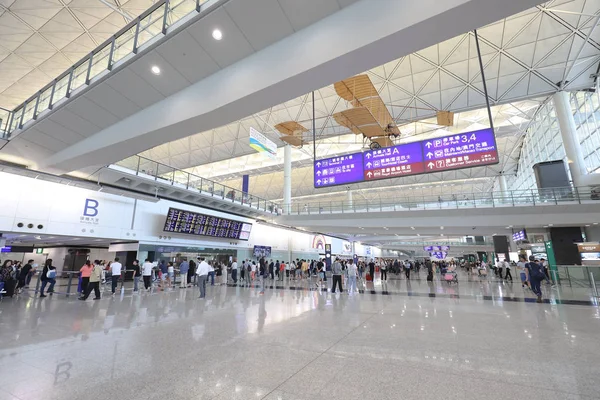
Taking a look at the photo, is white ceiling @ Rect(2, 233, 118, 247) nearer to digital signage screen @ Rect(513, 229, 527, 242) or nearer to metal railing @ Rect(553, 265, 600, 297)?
metal railing @ Rect(553, 265, 600, 297)

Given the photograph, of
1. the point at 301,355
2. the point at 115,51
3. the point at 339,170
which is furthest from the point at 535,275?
the point at 115,51

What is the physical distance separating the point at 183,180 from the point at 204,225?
3823 mm

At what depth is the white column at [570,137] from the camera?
65.5 feet

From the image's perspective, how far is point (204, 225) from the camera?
1988 cm

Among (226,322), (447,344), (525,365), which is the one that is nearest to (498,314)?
(447,344)

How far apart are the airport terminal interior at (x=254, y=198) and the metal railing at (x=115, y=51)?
7 cm

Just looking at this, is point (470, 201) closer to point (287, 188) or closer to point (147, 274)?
point (287, 188)

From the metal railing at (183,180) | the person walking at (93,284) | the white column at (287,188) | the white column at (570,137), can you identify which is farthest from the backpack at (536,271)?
the white column at (287,188)

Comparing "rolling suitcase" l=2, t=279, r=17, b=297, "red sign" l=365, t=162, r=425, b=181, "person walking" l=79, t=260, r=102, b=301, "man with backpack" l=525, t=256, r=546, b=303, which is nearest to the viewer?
"red sign" l=365, t=162, r=425, b=181

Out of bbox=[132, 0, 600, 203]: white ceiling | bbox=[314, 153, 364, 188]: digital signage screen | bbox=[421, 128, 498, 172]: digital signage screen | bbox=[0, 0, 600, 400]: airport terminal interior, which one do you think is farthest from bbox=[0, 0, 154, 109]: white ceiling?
bbox=[421, 128, 498, 172]: digital signage screen

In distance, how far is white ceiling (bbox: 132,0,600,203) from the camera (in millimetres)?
17609

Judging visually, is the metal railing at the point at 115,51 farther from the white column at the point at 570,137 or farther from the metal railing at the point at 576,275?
the white column at the point at 570,137

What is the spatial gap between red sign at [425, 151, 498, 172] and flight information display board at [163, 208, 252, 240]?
49.7 ft

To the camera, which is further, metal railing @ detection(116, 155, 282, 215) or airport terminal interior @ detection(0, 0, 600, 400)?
metal railing @ detection(116, 155, 282, 215)
